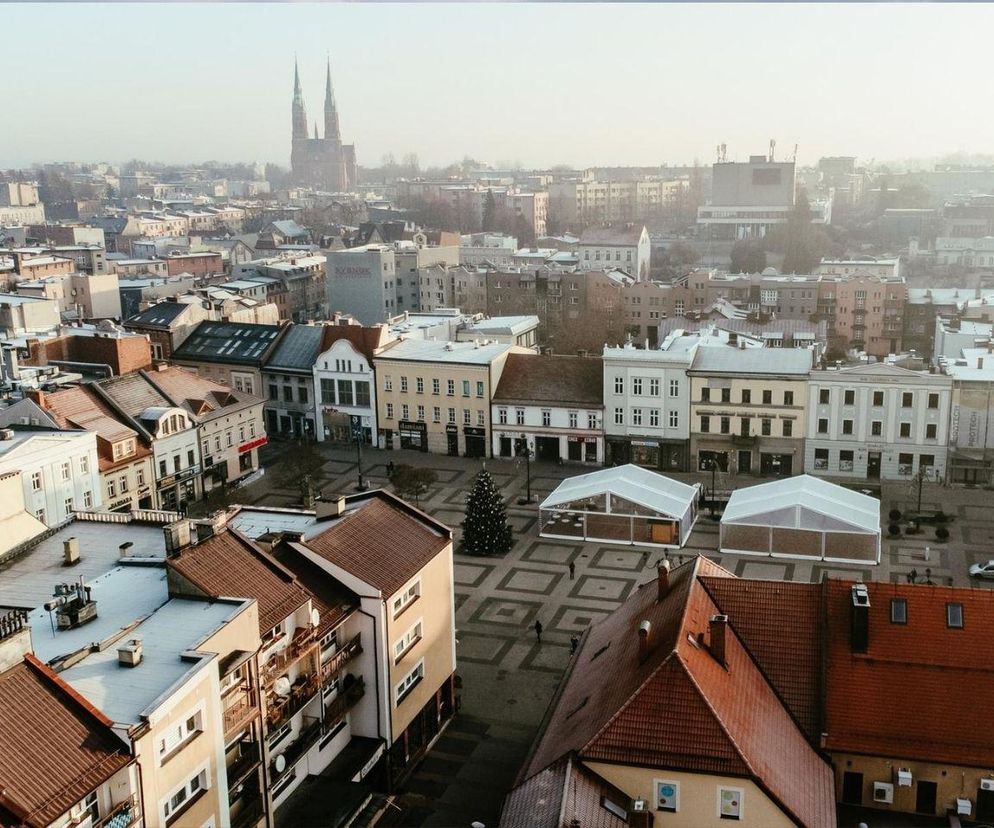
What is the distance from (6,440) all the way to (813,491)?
3341cm

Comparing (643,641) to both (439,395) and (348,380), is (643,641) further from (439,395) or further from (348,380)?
(348,380)

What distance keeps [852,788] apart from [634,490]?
74.4 ft

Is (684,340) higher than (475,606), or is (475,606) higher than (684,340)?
(684,340)

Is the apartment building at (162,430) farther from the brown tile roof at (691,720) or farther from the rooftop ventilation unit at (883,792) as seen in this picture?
the rooftop ventilation unit at (883,792)

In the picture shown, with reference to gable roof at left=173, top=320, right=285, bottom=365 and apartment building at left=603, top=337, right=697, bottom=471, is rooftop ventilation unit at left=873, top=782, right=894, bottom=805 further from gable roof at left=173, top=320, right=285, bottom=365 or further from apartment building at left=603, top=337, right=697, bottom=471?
gable roof at left=173, top=320, right=285, bottom=365

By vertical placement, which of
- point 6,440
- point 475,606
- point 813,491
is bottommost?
point 475,606

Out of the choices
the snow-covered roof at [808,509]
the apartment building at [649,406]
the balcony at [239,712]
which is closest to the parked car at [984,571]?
the snow-covered roof at [808,509]

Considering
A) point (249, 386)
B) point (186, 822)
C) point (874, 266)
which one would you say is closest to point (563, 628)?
point (186, 822)

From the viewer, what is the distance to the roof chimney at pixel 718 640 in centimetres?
2289

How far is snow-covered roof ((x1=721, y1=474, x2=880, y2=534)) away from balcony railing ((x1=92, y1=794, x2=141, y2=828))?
30.3 m

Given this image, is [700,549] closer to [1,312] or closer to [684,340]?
[684,340]

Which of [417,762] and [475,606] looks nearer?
[417,762]

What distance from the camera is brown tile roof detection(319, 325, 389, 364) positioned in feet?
203

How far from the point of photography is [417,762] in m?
28.1
